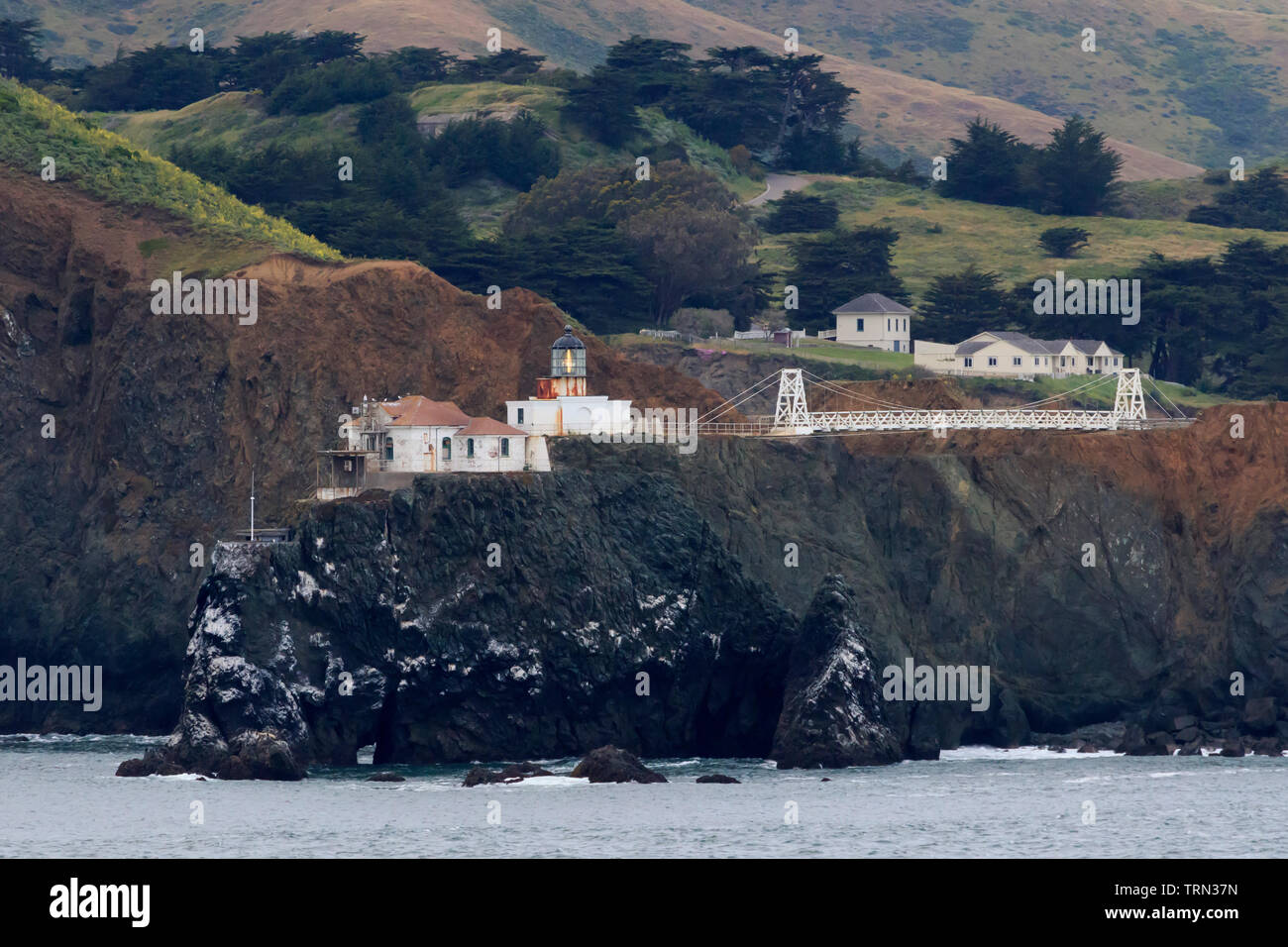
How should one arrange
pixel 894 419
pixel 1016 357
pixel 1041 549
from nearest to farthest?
pixel 1041 549 → pixel 894 419 → pixel 1016 357

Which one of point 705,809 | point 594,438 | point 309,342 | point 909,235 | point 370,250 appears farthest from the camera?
point 909,235

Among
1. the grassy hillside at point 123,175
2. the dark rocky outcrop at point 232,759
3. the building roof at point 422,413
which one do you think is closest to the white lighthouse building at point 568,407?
the building roof at point 422,413

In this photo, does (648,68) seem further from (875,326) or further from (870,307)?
(875,326)

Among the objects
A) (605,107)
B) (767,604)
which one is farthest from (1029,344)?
(605,107)

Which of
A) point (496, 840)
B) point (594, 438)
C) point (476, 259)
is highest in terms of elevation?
point (476, 259)

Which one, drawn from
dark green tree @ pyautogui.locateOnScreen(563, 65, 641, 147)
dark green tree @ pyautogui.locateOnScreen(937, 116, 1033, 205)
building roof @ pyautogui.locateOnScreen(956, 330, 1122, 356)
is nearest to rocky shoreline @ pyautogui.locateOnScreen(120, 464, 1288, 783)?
building roof @ pyautogui.locateOnScreen(956, 330, 1122, 356)

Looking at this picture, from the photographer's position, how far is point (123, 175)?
116438 mm

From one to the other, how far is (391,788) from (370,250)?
54788mm

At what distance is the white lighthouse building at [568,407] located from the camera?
315 feet

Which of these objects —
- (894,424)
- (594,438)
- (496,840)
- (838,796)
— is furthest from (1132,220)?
(496,840)

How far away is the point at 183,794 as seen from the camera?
252 feet

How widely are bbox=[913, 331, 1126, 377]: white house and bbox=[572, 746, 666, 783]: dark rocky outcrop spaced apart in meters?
50.4

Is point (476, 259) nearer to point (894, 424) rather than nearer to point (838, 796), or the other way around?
point (894, 424)

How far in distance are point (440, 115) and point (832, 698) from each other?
9674 cm
